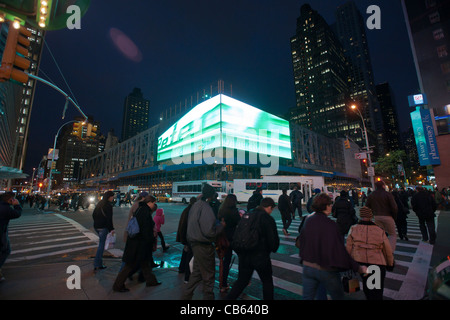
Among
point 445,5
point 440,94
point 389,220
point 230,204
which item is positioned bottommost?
point 389,220

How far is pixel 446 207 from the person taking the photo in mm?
18328

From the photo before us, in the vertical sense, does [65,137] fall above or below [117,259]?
above

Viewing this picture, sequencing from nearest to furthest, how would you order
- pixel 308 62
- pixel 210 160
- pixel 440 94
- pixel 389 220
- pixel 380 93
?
1. pixel 389 220
2. pixel 440 94
3. pixel 210 160
4. pixel 308 62
5. pixel 380 93

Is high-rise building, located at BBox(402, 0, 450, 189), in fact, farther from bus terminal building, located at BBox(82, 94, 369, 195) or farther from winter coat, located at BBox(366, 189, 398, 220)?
winter coat, located at BBox(366, 189, 398, 220)

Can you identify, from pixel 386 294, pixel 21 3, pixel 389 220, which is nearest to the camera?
pixel 386 294

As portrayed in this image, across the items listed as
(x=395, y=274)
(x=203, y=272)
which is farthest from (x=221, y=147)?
(x=203, y=272)

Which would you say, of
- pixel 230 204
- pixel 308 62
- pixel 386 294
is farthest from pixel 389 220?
pixel 308 62

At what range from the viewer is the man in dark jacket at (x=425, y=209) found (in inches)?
289

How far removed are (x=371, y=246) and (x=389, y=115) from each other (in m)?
211

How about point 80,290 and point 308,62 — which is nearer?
point 80,290

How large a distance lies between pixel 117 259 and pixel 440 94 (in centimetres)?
4265

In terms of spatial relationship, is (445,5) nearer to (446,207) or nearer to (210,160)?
(446,207)

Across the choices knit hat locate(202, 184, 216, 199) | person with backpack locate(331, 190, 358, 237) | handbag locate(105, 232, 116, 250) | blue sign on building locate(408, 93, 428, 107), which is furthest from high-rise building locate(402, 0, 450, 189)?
handbag locate(105, 232, 116, 250)

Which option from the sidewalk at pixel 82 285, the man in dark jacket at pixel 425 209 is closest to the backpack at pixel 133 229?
the sidewalk at pixel 82 285
